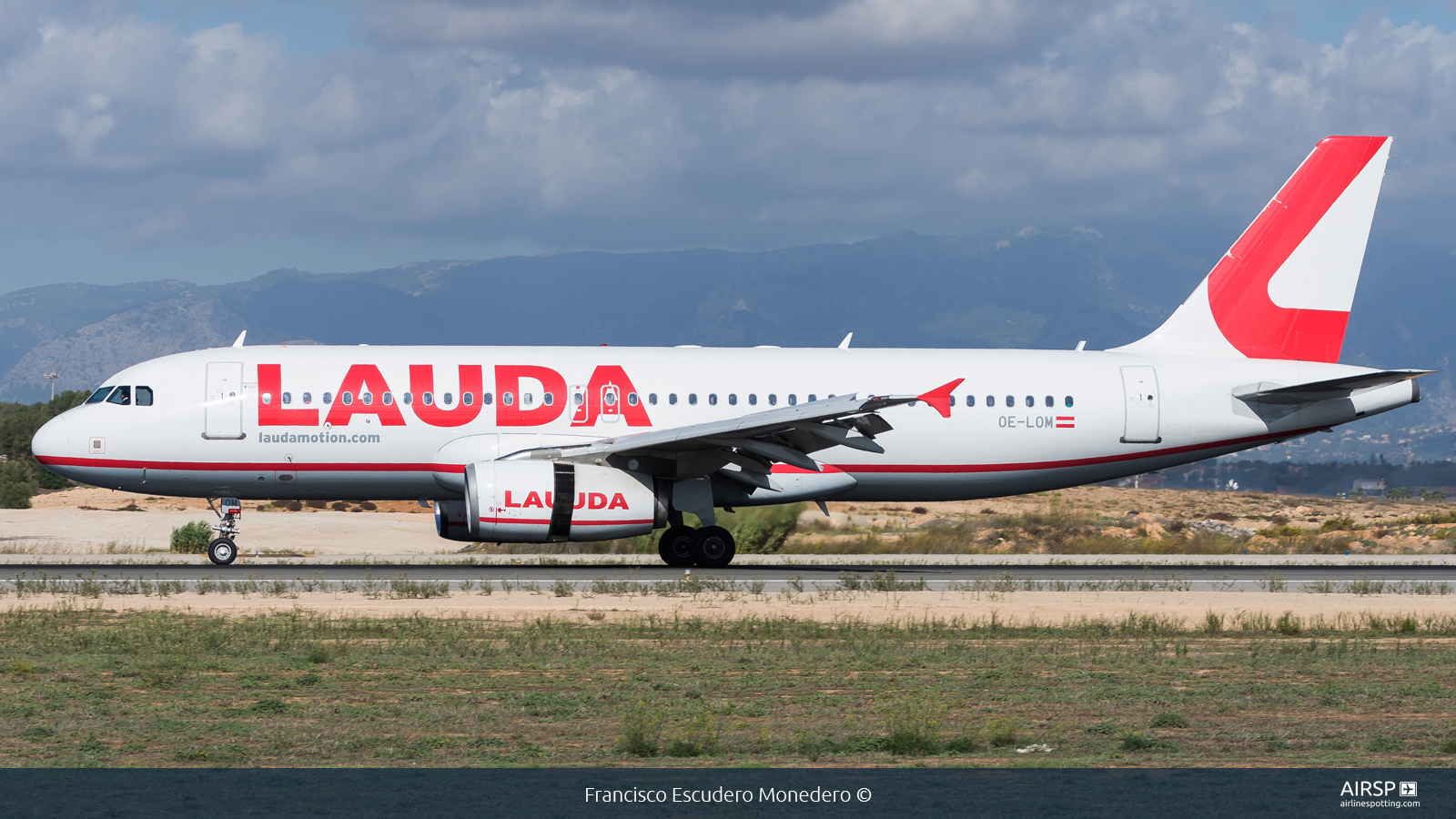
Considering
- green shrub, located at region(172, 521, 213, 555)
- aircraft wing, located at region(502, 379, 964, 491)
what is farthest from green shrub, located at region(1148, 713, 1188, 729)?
green shrub, located at region(172, 521, 213, 555)

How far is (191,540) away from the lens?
34531 mm

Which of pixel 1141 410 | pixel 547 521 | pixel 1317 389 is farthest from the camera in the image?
pixel 1141 410

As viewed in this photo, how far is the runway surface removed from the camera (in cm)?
2334

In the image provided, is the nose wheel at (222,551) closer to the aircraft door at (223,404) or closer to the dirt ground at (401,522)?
the aircraft door at (223,404)

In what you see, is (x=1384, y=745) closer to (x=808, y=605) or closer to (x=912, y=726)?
(x=912, y=726)

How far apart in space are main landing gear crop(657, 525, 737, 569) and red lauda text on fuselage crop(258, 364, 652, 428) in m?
2.13

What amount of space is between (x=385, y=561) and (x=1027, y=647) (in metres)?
16.3

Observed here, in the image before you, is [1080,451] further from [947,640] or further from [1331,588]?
[947,640]

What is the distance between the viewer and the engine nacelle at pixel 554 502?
23703 mm

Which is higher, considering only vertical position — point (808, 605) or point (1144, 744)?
point (808, 605)

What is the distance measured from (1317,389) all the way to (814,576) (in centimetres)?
1031

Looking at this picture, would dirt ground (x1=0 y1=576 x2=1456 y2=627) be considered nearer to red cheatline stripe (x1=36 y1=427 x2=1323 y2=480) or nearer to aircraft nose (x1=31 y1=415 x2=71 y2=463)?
red cheatline stripe (x1=36 y1=427 x2=1323 y2=480)
